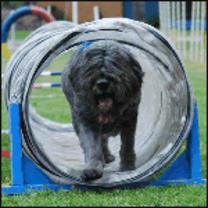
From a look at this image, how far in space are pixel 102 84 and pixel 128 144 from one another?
3.09ft

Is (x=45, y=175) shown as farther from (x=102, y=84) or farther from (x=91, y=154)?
(x=102, y=84)

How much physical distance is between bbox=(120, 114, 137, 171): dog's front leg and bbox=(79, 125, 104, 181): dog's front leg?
0.30 metres

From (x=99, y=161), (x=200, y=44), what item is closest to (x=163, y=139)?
(x=99, y=161)

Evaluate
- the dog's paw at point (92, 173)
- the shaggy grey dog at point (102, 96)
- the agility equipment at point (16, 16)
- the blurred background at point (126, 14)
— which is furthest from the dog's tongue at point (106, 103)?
the blurred background at point (126, 14)

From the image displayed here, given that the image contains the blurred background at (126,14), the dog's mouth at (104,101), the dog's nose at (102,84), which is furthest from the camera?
the blurred background at (126,14)

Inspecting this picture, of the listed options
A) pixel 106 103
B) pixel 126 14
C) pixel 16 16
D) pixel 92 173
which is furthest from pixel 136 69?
pixel 126 14

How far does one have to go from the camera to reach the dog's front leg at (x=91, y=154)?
554cm

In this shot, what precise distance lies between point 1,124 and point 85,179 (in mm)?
5223

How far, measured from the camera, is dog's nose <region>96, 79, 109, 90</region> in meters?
5.16

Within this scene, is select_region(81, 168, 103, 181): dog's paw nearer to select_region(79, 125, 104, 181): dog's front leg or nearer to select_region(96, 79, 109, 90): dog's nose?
select_region(79, 125, 104, 181): dog's front leg

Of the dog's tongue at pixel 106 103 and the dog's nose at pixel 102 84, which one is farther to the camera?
the dog's tongue at pixel 106 103

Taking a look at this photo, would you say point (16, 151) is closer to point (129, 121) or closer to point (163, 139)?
point (129, 121)

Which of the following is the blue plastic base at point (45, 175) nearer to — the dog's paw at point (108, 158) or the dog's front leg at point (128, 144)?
the dog's front leg at point (128, 144)

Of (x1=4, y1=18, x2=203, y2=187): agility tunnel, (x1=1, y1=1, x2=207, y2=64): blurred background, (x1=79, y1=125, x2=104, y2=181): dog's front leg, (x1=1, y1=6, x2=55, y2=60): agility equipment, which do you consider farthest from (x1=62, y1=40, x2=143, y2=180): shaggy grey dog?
(x1=1, y1=1, x2=207, y2=64): blurred background
